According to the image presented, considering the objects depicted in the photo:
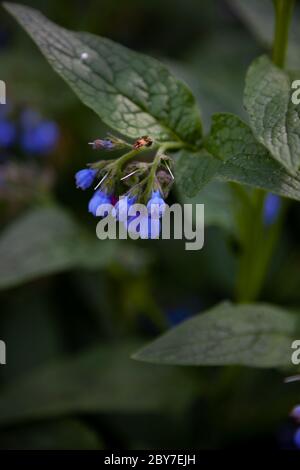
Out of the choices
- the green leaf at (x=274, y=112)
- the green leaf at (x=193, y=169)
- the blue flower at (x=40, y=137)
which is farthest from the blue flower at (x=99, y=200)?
the blue flower at (x=40, y=137)

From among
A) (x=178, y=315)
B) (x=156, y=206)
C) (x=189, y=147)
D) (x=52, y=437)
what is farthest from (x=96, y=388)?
(x=156, y=206)

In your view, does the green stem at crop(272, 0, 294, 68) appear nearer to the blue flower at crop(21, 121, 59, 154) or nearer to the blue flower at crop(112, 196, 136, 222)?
the blue flower at crop(112, 196, 136, 222)

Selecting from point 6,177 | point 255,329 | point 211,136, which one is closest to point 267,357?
point 255,329

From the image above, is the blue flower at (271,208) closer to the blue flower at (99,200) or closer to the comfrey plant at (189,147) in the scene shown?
the comfrey plant at (189,147)

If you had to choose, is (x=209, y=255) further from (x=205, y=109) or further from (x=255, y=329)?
(x=255, y=329)

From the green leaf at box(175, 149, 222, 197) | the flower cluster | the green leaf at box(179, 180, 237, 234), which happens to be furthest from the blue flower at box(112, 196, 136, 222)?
the green leaf at box(179, 180, 237, 234)

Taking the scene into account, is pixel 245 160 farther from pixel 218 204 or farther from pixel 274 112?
pixel 218 204
